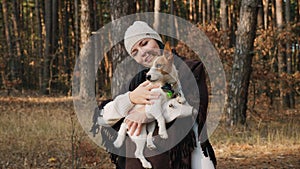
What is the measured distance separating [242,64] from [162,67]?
7631 millimetres

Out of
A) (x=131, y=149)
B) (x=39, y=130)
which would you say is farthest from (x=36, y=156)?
(x=131, y=149)

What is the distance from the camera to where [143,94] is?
2.33m

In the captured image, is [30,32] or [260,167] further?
[30,32]

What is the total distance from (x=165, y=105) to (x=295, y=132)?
751 centimetres

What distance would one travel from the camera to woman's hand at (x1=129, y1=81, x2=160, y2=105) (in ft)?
7.55

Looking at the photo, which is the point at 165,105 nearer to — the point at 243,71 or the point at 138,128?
the point at 138,128

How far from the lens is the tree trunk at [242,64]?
9391 millimetres

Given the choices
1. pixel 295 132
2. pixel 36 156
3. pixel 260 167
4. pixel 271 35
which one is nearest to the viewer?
pixel 260 167

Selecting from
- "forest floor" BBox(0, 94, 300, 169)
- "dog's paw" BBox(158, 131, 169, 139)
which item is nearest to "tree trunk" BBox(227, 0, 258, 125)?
"forest floor" BBox(0, 94, 300, 169)

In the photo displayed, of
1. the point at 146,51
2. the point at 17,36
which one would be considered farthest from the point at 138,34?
the point at 17,36

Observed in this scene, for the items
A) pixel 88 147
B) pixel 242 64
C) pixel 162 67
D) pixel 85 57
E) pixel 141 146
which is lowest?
pixel 88 147

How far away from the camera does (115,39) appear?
7.11m

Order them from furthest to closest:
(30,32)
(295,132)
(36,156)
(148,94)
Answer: (30,32) → (295,132) → (36,156) → (148,94)

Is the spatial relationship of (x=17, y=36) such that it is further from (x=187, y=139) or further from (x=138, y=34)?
(x=187, y=139)
